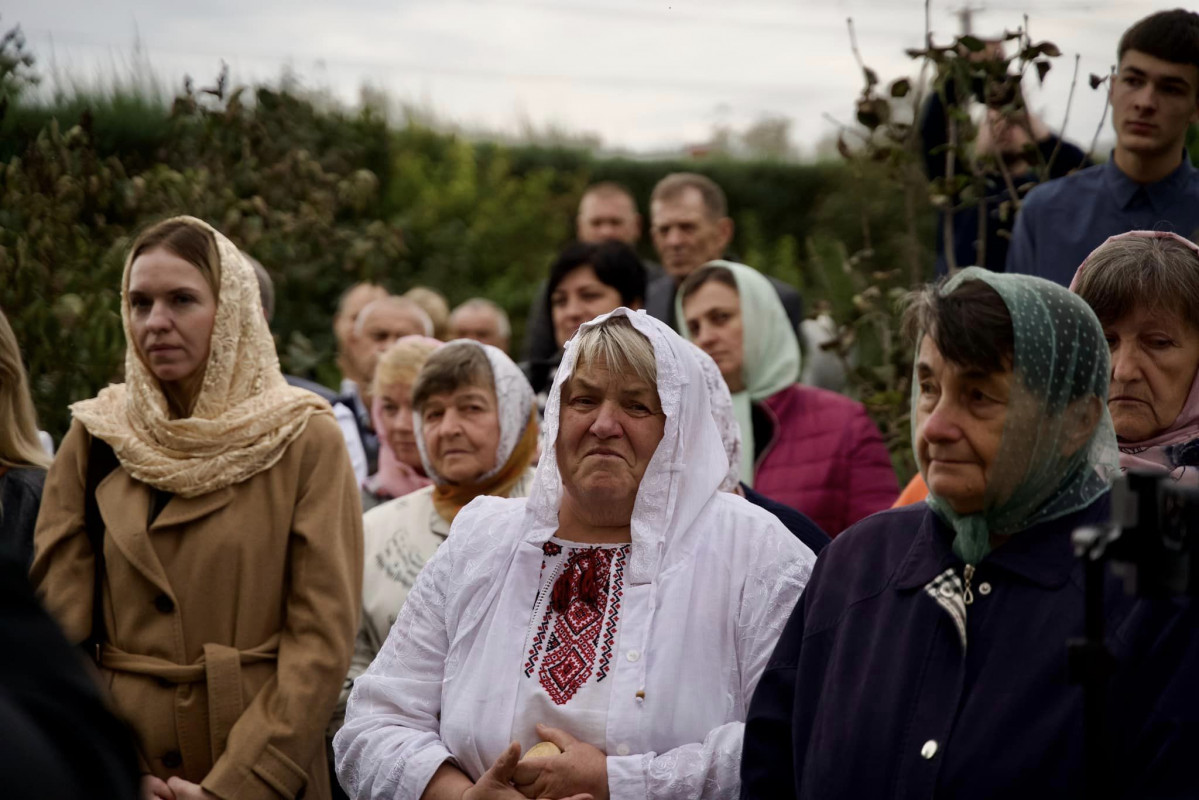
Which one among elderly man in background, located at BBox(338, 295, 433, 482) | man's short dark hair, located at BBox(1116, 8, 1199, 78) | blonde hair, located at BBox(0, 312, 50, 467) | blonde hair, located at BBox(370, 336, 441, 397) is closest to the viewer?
blonde hair, located at BBox(0, 312, 50, 467)

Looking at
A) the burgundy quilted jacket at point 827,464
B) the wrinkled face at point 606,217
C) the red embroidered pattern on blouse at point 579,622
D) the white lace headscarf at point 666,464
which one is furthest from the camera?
the wrinkled face at point 606,217

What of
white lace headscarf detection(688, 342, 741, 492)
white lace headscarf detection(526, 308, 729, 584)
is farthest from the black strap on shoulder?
white lace headscarf detection(688, 342, 741, 492)

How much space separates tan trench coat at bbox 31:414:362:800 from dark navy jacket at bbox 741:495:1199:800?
1.64 metres

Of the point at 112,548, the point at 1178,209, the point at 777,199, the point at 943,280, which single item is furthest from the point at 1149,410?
the point at 777,199

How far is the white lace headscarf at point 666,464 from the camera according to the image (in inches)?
138

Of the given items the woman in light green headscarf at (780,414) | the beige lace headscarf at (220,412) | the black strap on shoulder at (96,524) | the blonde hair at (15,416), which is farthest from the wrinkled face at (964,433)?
the blonde hair at (15,416)

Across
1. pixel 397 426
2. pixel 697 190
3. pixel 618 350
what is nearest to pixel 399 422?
pixel 397 426

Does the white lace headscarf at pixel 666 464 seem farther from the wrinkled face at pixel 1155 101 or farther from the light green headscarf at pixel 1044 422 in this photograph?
the wrinkled face at pixel 1155 101

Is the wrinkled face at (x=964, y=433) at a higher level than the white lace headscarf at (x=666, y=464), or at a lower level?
higher

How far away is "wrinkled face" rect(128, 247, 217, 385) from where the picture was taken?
432cm

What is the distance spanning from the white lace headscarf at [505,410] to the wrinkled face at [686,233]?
206 cm

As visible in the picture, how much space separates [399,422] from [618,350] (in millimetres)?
2385

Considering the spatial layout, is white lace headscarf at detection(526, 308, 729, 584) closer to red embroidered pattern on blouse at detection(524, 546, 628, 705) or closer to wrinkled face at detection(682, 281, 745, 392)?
red embroidered pattern on blouse at detection(524, 546, 628, 705)

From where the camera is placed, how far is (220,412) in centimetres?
436
